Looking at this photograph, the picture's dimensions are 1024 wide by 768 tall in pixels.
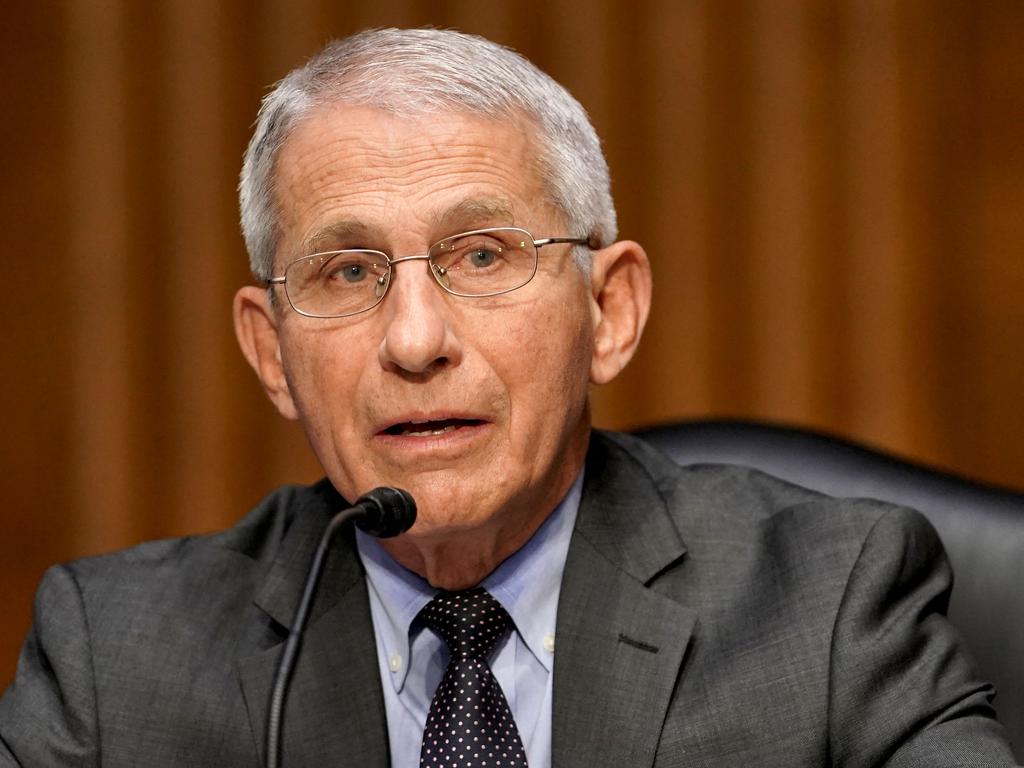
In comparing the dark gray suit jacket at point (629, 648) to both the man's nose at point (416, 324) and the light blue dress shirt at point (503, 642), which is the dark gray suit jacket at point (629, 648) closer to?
the light blue dress shirt at point (503, 642)

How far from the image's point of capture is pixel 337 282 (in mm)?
1771

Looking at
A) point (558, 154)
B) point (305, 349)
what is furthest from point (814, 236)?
point (305, 349)

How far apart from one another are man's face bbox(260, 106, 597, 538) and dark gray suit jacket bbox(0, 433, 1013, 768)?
0.75 feet

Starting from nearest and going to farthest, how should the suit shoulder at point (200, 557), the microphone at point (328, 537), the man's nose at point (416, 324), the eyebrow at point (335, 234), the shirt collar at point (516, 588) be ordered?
the microphone at point (328, 537), the man's nose at point (416, 324), the eyebrow at point (335, 234), the shirt collar at point (516, 588), the suit shoulder at point (200, 557)

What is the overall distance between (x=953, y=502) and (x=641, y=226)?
145 centimetres

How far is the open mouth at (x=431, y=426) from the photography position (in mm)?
1679

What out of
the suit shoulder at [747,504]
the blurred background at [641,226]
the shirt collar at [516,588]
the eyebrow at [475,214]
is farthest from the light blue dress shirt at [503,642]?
the blurred background at [641,226]

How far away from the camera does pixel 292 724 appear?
5.88 ft

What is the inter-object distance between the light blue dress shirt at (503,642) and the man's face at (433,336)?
0.29ft

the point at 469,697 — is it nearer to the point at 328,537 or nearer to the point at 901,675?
the point at 328,537

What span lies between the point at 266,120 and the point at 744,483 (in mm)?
885

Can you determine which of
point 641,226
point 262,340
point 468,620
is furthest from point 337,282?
point 641,226

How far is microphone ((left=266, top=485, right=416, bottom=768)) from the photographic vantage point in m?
1.40

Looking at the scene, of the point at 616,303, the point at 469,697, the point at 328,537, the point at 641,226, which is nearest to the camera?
the point at 328,537
